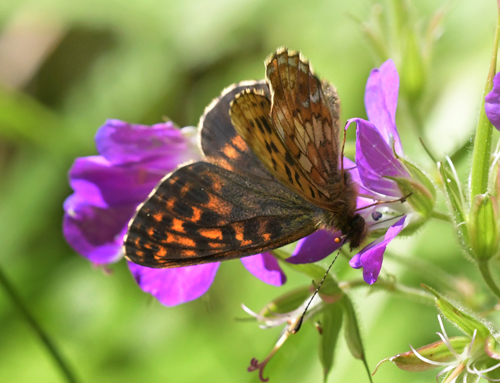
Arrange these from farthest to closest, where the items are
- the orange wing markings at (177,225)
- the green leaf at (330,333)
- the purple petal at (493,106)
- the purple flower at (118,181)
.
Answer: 1. the purple flower at (118,181)
2. the green leaf at (330,333)
3. the orange wing markings at (177,225)
4. the purple petal at (493,106)

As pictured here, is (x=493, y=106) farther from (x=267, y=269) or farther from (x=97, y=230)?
(x=97, y=230)

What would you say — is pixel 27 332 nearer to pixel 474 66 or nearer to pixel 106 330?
pixel 106 330

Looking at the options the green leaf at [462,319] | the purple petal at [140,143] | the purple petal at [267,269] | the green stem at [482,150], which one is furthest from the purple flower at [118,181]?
the green stem at [482,150]

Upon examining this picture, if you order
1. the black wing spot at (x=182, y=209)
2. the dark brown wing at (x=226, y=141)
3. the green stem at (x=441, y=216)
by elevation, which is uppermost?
the dark brown wing at (x=226, y=141)

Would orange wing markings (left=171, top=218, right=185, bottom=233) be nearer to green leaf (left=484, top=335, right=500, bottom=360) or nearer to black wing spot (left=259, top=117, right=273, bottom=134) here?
black wing spot (left=259, top=117, right=273, bottom=134)

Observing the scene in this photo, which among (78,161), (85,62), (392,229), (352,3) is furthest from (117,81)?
(392,229)

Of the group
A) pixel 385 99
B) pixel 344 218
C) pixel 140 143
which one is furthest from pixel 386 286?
pixel 140 143

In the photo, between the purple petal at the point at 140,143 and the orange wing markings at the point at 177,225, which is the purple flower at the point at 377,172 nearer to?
the orange wing markings at the point at 177,225
